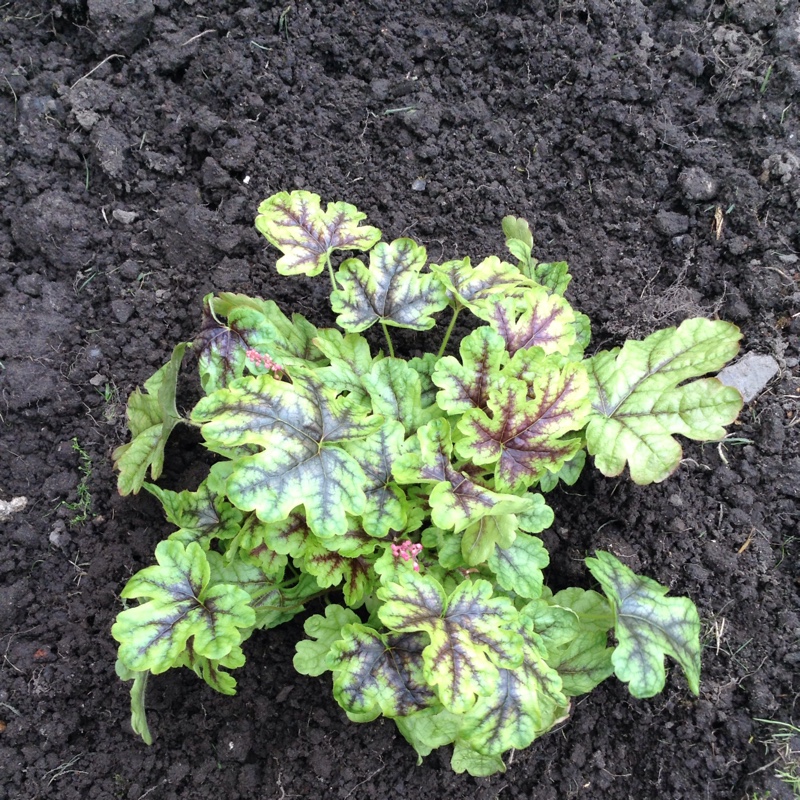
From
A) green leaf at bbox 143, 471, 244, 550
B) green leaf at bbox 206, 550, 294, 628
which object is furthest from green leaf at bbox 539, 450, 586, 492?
green leaf at bbox 143, 471, 244, 550

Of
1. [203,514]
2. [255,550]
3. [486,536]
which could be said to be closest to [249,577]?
[255,550]

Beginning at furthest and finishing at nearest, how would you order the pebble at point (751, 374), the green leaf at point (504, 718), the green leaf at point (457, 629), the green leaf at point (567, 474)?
the pebble at point (751, 374), the green leaf at point (567, 474), the green leaf at point (504, 718), the green leaf at point (457, 629)

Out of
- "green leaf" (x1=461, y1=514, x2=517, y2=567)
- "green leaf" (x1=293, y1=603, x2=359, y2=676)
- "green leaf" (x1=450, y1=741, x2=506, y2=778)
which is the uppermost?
"green leaf" (x1=461, y1=514, x2=517, y2=567)

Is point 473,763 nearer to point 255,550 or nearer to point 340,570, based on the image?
point 340,570

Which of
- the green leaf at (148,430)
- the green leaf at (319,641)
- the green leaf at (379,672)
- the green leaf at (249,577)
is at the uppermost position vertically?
the green leaf at (148,430)

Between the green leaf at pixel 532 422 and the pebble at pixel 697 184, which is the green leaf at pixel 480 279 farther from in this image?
the pebble at pixel 697 184

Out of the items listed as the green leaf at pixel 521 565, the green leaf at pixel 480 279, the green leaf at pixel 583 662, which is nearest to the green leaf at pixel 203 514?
the green leaf at pixel 521 565

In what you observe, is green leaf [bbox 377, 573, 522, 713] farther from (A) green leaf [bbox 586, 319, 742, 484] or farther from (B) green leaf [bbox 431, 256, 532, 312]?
(B) green leaf [bbox 431, 256, 532, 312]
